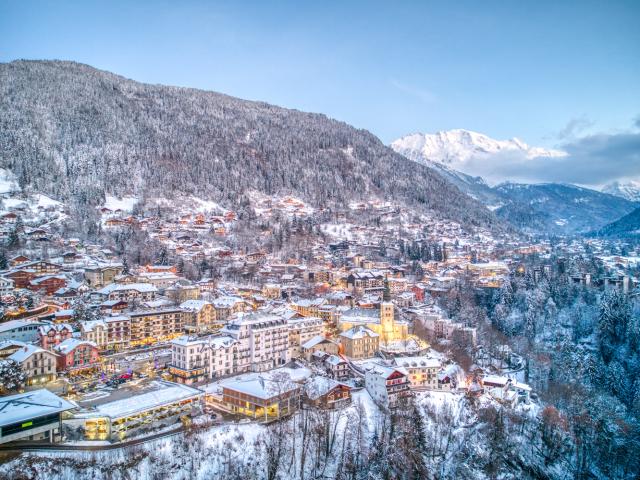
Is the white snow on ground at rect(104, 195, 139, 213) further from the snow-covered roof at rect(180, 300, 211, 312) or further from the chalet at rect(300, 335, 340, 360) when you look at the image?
the chalet at rect(300, 335, 340, 360)

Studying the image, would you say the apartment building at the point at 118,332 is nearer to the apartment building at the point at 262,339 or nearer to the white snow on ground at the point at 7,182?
the apartment building at the point at 262,339

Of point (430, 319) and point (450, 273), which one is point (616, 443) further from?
point (450, 273)

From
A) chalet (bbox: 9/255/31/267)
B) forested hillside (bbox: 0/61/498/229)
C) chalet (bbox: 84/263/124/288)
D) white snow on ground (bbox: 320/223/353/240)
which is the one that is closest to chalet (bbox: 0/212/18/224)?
forested hillside (bbox: 0/61/498/229)

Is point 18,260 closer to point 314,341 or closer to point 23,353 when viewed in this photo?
point 23,353

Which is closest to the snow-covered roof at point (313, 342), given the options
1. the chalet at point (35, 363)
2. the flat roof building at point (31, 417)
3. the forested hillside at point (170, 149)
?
the chalet at point (35, 363)

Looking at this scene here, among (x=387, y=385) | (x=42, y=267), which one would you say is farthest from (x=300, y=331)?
(x=42, y=267)

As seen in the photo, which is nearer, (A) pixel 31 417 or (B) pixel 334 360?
(A) pixel 31 417
